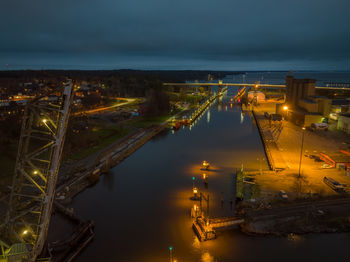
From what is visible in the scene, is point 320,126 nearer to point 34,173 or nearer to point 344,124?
point 344,124

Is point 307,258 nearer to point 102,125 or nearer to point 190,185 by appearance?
point 190,185

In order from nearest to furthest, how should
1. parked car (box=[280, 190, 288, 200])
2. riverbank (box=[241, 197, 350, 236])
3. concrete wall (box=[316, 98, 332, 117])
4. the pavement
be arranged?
riverbank (box=[241, 197, 350, 236]), parked car (box=[280, 190, 288, 200]), the pavement, concrete wall (box=[316, 98, 332, 117])

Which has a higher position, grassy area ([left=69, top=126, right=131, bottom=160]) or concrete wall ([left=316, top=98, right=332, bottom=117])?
concrete wall ([left=316, top=98, right=332, bottom=117])

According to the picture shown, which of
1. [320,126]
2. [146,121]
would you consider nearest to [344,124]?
[320,126]

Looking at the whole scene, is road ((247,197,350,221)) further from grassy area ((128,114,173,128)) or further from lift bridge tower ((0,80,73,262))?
grassy area ((128,114,173,128))

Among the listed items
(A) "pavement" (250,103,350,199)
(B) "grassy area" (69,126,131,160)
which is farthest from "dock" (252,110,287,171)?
(B) "grassy area" (69,126,131,160)

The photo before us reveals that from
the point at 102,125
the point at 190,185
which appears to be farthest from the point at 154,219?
the point at 102,125

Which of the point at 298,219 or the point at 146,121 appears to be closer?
the point at 298,219
